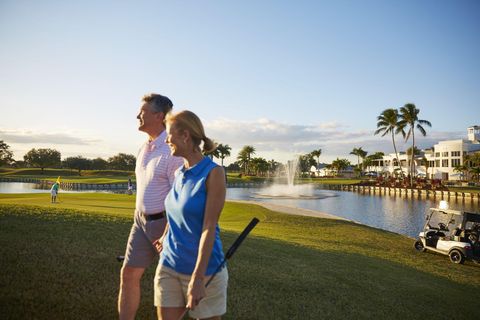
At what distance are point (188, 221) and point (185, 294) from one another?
62 cm

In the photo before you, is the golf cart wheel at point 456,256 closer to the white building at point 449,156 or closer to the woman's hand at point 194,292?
the woman's hand at point 194,292

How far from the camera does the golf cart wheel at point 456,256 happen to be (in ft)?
49.9

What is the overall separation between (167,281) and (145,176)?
1326 millimetres

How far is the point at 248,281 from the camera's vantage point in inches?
279

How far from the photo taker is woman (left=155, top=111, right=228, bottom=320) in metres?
2.76

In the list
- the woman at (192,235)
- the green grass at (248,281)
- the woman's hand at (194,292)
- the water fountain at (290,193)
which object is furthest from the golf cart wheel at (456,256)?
the water fountain at (290,193)

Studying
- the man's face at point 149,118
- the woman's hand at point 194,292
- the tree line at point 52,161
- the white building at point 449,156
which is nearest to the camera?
the woman's hand at point 194,292

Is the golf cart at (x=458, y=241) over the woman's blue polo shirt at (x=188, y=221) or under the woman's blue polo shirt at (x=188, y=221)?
under

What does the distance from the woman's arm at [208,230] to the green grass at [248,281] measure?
279cm

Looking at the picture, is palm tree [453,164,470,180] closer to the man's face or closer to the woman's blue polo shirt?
the man's face

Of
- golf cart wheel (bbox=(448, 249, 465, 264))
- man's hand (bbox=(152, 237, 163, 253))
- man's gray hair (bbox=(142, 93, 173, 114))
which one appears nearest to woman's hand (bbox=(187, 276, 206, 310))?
man's hand (bbox=(152, 237, 163, 253))

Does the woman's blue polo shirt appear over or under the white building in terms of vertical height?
under

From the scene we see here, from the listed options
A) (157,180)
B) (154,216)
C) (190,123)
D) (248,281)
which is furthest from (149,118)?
(248,281)

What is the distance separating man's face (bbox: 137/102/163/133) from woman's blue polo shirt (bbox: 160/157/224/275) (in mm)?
1295
